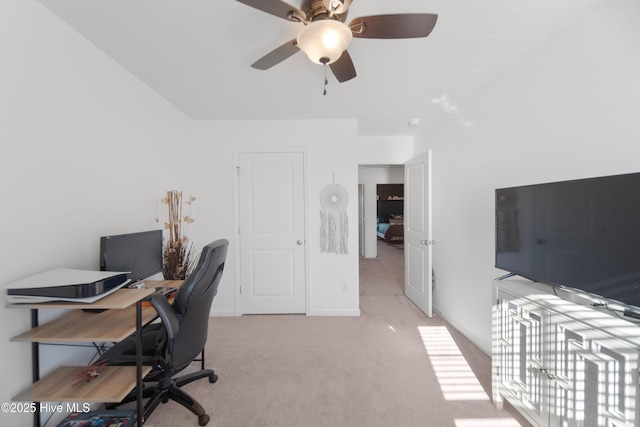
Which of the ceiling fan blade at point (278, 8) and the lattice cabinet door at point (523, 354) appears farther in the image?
the lattice cabinet door at point (523, 354)

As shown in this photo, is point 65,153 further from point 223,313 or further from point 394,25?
point 223,313

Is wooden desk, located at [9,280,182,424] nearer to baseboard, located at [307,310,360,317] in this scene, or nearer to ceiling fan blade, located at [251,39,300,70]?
ceiling fan blade, located at [251,39,300,70]

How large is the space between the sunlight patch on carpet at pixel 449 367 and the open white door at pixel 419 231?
43 cm

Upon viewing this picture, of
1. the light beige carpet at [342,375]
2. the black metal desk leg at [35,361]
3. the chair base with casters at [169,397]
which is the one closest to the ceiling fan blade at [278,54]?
the black metal desk leg at [35,361]

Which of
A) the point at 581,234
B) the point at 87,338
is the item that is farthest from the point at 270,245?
the point at 581,234

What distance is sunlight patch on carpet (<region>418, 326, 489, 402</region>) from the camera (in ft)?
5.79

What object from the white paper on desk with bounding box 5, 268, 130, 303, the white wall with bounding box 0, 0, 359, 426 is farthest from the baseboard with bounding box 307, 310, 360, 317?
the white paper on desk with bounding box 5, 268, 130, 303

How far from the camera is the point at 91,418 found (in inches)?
53.2

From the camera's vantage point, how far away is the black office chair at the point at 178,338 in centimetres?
139

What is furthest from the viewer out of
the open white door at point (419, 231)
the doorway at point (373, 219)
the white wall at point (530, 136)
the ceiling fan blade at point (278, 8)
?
the doorway at point (373, 219)

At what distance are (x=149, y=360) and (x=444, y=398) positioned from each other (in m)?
2.00

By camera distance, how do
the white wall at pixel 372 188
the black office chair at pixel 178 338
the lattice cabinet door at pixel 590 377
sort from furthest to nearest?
the white wall at pixel 372 188 → the black office chair at pixel 178 338 → the lattice cabinet door at pixel 590 377

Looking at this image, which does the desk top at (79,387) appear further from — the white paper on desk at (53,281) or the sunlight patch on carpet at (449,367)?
the sunlight patch on carpet at (449,367)

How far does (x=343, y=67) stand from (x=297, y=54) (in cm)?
46
